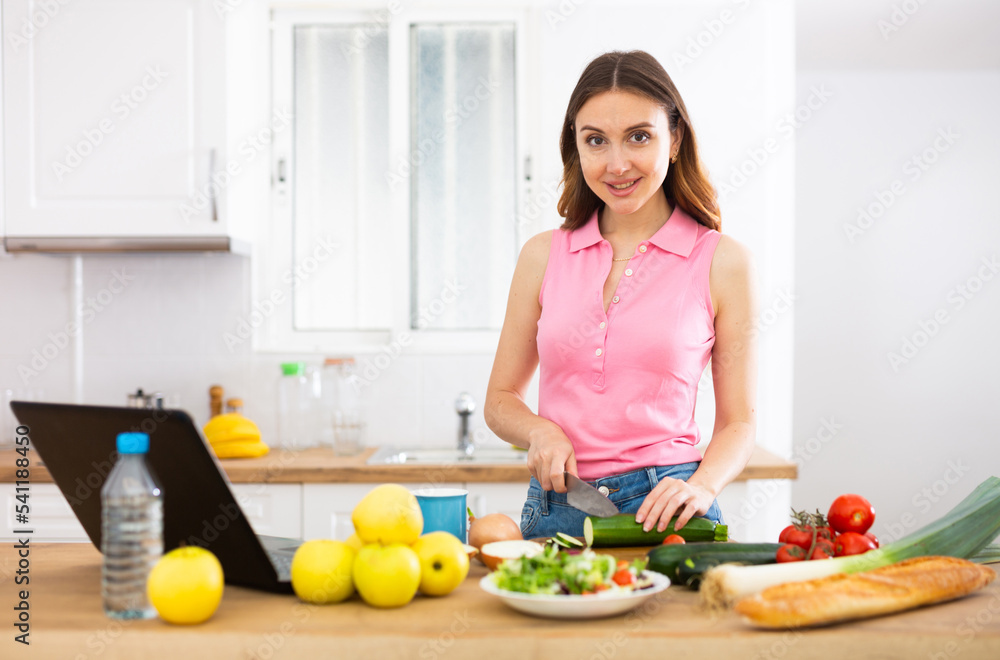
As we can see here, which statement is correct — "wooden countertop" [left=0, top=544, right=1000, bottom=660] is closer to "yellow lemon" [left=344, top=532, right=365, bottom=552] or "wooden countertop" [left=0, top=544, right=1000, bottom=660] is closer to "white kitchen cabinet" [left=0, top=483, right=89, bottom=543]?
"yellow lemon" [left=344, top=532, right=365, bottom=552]

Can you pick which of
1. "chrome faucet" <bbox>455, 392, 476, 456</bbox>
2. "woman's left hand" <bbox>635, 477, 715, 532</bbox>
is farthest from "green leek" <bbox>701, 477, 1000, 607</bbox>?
"chrome faucet" <bbox>455, 392, 476, 456</bbox>

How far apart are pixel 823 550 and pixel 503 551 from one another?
0.43 meters

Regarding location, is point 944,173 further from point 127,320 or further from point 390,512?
point 390,512

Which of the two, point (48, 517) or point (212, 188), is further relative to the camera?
point (212, 188)

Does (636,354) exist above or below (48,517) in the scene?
above

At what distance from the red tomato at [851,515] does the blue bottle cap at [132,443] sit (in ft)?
2.99

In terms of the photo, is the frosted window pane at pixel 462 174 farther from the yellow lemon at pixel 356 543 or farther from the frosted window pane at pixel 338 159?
the yellow lemon at pixel 356 543

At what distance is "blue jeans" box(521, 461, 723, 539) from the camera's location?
150 cm

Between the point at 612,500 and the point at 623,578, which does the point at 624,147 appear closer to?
the point at 612,500

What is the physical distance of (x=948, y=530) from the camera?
110 centimetres

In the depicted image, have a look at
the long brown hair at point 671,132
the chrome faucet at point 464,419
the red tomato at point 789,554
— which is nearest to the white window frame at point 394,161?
the chrome faucet at point 464,419

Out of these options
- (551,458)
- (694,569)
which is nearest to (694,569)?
(694,569)

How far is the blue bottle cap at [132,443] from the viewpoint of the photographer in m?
0.89

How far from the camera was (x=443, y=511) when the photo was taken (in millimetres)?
1232
